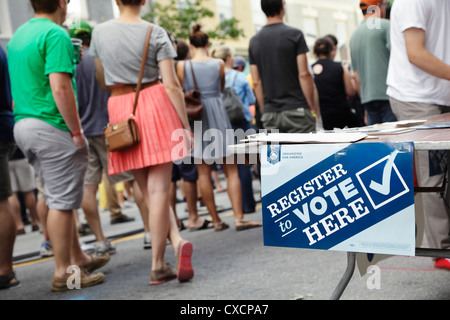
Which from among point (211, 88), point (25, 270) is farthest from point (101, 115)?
point (25, 270)

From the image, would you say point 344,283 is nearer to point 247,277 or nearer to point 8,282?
point 247,277

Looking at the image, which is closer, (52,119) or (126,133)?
(126,133)

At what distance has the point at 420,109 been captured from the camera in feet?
12.0

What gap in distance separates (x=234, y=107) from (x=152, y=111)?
9.37ft

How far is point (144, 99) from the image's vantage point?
13.7ft

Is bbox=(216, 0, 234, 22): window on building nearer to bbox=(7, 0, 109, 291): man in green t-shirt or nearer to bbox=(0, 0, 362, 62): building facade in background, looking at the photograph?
bbox=(0, 0, 362, 62): building facade in background

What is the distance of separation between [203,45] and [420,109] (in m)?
3.01

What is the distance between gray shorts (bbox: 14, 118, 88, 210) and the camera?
4.22m

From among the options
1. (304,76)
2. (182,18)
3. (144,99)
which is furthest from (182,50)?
(182,18)

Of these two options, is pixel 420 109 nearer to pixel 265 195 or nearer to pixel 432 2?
pixel 432 2

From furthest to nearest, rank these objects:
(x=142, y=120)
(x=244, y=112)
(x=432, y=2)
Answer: (x=244, y=112) < (x=142, y=120) < (x=432, y=2)

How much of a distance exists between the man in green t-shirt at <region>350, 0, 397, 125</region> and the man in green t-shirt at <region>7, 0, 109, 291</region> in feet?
8.28

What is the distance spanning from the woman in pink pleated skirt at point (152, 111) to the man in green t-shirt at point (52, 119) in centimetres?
27

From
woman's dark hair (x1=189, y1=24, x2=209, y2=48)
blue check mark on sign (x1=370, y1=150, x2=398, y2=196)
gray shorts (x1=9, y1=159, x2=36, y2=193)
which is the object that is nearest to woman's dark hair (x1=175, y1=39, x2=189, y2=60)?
woman's dark hair (x1=189, y1=24, x2=209, y2=48)
